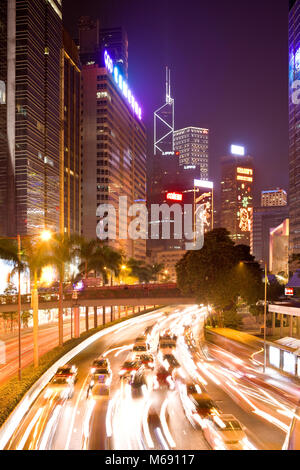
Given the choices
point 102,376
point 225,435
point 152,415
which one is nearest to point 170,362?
point 102,376

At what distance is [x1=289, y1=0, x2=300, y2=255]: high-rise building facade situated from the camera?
15100 centimetres

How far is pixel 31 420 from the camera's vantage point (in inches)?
1032

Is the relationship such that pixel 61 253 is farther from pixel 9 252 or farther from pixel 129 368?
pixel 129 368

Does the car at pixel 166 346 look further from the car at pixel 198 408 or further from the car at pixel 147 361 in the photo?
the car at pixel 198 408

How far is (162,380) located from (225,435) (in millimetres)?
15812

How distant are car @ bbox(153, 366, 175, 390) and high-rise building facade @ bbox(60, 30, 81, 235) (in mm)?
134214

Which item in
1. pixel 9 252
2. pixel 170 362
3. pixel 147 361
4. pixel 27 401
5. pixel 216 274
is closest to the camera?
pixel 27 401

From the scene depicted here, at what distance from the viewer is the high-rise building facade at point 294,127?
15100 centimetres

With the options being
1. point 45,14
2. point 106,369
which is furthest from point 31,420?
point 45,14

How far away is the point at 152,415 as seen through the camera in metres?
27.0

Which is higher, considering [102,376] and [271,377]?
[102,376]

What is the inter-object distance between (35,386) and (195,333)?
43013 mm

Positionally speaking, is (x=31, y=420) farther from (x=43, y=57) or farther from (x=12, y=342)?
(x=43, y=57)

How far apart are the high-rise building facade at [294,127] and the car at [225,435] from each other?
143824 millimetres
